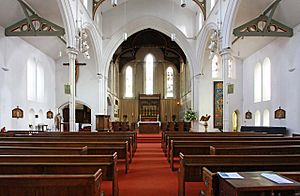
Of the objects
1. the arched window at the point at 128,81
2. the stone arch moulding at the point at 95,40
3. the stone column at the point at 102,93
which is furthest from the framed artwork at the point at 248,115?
the arched window at the point at 128,81

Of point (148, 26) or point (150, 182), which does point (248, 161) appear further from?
point (148, 26)

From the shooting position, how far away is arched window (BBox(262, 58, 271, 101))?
15.3m

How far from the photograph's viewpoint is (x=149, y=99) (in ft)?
88.2

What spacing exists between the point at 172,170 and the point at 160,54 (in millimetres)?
22199

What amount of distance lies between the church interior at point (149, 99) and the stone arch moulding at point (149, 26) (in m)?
0.07

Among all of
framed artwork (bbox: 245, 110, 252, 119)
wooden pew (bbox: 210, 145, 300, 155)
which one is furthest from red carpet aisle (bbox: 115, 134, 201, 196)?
framed artwork (bbox: 245, 110, 252, 119)

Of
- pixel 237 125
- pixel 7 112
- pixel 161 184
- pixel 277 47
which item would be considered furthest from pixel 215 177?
pixel 237 125

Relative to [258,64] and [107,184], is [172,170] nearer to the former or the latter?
[107,184]

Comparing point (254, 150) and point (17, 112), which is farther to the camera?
point (17, 112)

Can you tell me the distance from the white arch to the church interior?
70mm

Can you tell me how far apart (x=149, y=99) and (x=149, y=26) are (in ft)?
28.3

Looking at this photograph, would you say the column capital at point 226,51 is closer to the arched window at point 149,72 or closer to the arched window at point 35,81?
the arched window at point 35,81

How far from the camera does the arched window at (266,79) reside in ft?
50.1

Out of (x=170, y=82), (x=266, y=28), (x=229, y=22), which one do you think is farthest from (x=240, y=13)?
(x=170, y=82)
